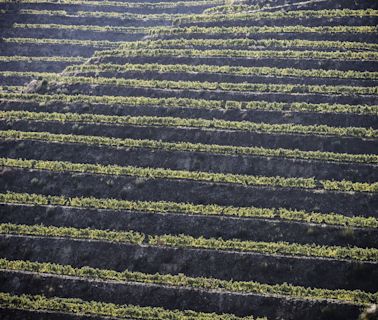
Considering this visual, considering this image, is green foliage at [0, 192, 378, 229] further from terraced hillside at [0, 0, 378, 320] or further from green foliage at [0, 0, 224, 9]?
green foliage at [0, 0, 224, 9]

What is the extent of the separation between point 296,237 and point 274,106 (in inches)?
448

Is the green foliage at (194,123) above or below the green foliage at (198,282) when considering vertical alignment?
above

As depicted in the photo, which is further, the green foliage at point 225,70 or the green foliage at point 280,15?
the green foliage at point 280,15

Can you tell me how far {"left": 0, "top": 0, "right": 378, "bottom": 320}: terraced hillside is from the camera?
2895cm

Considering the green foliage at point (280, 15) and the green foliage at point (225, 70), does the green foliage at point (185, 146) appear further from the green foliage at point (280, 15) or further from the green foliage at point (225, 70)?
the green foliage at point (280, 15)

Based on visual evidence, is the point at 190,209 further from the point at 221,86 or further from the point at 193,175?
the point at 221,86

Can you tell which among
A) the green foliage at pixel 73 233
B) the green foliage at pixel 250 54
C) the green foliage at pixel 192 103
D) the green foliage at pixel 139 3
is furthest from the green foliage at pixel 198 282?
the green foliage at pixel 139 3

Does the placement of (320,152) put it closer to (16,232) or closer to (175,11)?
(16,232)

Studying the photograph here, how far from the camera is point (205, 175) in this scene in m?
34.4

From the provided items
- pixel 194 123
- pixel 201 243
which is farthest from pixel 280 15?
pixel 201 243

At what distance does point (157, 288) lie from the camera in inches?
1147

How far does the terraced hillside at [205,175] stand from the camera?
2895 cm

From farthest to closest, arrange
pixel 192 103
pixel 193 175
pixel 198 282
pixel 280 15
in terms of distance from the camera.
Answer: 1. pixel 280 15
2. pixel 192 103
3. pixel 193 175
4. pixel 198 282

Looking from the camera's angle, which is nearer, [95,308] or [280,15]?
[95,308]
